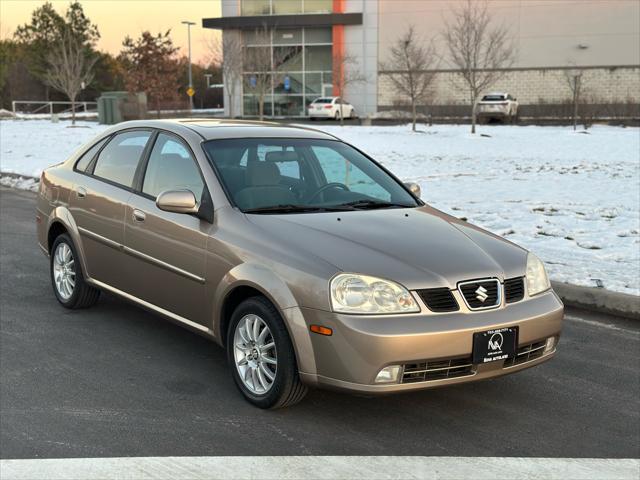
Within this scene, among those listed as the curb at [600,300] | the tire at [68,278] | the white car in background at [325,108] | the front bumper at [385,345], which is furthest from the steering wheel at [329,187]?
the white car in background at [325,108]

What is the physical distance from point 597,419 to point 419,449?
1165mm

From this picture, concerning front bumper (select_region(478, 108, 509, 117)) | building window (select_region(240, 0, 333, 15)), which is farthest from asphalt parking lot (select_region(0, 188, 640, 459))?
building window (select_region(240, 0, 333, 15))

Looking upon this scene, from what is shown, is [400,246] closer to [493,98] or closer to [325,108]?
[493,98]

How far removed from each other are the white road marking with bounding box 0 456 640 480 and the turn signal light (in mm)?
609

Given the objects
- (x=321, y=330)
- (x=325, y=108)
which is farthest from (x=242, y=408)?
(x=325, y=108)

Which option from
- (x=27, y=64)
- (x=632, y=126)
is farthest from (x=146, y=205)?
(x=27, y=64)

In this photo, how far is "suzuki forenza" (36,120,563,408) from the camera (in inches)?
158

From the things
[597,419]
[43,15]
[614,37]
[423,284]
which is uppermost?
[43,15]

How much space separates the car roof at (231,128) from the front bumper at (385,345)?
1.78 m

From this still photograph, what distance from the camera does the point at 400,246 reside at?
4.38m

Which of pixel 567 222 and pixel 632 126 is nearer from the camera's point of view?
pixel 567 222

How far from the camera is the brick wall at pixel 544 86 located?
48719 mm

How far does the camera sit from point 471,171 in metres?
17.4

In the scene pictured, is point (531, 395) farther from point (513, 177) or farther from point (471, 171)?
point (471, 171)
